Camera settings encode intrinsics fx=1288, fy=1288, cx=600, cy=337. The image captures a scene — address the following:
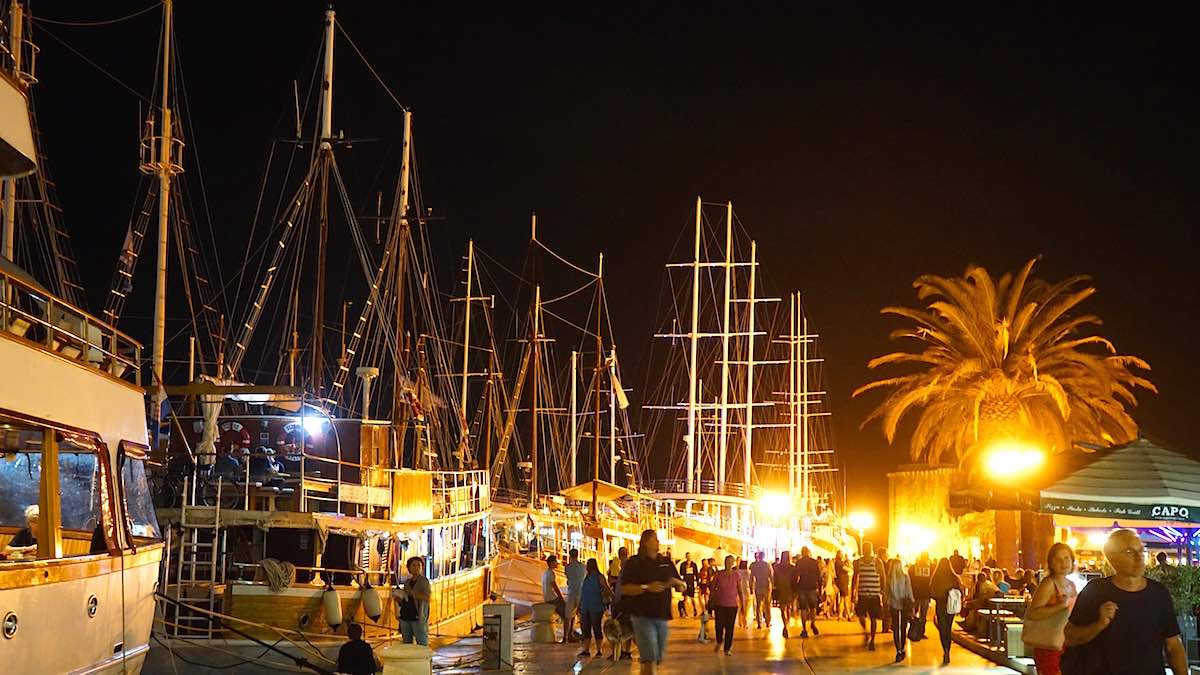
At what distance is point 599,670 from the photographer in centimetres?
1819

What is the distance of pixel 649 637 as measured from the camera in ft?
45.0

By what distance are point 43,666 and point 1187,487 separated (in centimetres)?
1410

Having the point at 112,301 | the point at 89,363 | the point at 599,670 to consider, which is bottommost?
the point at 599,670

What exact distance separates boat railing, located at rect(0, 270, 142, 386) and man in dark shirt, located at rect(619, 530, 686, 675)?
19.9 ft

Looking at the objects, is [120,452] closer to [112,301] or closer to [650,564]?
[650,564]

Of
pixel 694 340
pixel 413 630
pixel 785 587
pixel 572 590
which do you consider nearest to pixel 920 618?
pixel 785 587

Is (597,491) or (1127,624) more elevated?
(1127,624)

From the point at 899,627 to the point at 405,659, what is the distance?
868 centimetres

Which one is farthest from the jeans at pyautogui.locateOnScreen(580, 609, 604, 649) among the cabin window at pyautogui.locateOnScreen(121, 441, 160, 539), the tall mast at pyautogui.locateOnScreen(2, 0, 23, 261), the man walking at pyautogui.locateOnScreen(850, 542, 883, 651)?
the tall mast at pyautogui.locateOnScreen(2, 0, 23, 261)

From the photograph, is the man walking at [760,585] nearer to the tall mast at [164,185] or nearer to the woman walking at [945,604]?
the woman walking at [945,604]

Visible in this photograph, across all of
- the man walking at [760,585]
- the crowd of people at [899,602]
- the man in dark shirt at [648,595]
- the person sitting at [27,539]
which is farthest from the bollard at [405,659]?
the man walking at [760,585]

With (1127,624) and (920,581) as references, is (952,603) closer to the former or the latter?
(920,581)

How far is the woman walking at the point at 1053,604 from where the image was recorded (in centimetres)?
1009

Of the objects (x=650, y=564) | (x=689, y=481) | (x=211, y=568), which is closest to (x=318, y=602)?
(x=211, y=568)
